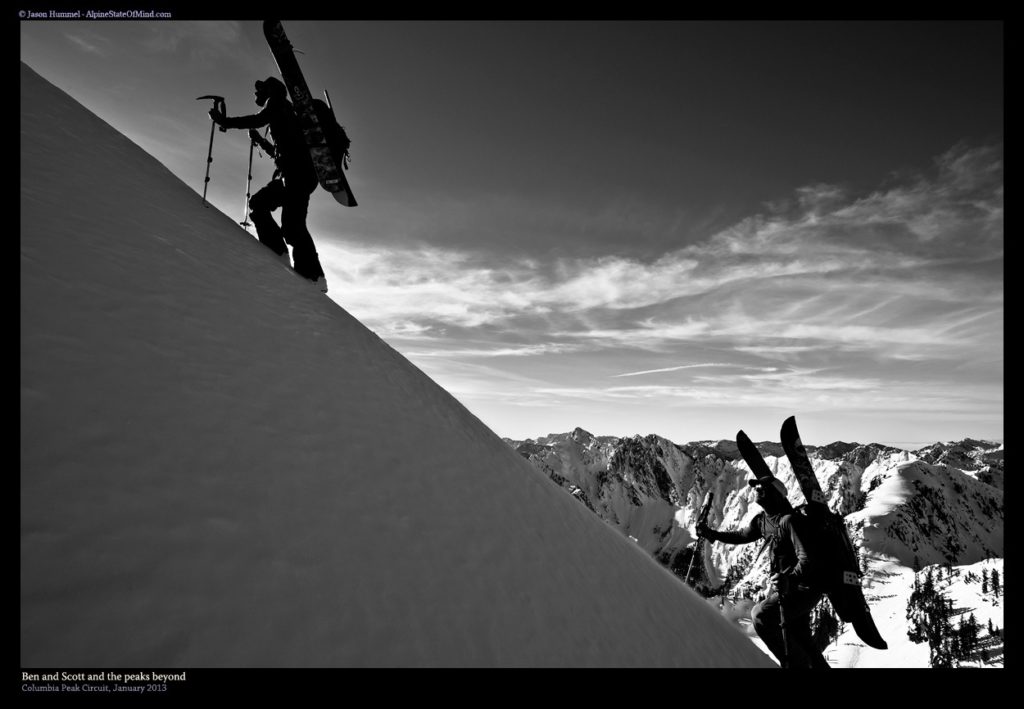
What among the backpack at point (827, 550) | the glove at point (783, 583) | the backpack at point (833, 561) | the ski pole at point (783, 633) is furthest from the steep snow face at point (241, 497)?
the backpack at point (827, 550)

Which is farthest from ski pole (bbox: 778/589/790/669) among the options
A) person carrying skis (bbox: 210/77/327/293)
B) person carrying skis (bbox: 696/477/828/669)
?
person carrying skis (bbox: 210/77/327/293)

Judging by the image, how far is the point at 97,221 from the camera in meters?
4.79

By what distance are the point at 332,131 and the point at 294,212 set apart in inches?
68.2

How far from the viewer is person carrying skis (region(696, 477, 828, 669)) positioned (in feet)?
19.1

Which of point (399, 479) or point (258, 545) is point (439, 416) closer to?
point (399, 479)

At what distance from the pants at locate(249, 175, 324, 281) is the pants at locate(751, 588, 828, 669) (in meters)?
9.12

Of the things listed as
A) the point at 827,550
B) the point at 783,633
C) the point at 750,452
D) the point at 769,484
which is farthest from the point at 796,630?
the point at 750,452

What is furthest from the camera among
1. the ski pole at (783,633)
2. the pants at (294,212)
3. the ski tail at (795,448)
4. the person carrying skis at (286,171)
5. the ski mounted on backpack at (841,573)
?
the ski tail at (795,448)

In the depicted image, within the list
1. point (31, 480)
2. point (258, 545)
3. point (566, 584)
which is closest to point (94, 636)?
point (258, 545)

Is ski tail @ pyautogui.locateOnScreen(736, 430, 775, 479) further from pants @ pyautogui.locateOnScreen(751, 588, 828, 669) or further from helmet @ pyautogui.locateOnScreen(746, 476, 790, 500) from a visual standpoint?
pants @ pyautogui.locateOnScreen(751, 588, 828, 669)

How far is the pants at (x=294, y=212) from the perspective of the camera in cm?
761

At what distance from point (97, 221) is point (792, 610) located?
1017cm

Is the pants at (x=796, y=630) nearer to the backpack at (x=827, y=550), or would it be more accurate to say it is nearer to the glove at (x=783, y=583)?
the glove at (x=783, y=583)

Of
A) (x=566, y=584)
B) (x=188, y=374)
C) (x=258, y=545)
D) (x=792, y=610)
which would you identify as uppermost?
(x=188, y=374)
